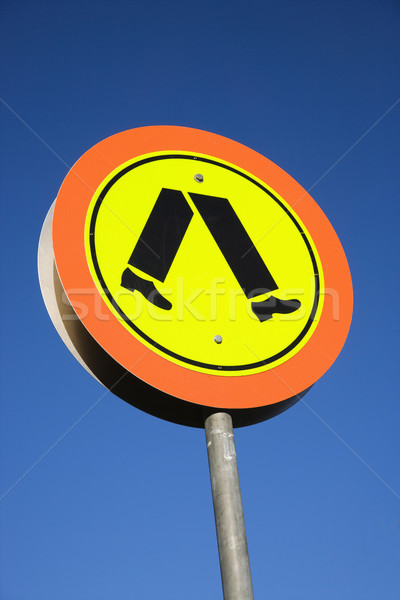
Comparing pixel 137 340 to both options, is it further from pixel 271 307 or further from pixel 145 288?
pixel 271 307

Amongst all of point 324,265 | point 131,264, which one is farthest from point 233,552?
point 324,265

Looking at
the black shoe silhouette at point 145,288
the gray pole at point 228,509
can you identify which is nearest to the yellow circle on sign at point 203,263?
the black shoe silhouette at point 145,288

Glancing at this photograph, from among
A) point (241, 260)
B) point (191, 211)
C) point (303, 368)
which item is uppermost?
point (191, 211)

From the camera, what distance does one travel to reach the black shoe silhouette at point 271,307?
1.98 meters

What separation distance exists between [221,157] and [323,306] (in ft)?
2.22

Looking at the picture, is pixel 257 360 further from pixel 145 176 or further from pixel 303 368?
pixel 145 176

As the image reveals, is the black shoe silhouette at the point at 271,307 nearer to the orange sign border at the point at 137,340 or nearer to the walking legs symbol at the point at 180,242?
the walking legs symbol at the point at 180,242

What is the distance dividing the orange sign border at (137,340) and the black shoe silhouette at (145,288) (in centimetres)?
12

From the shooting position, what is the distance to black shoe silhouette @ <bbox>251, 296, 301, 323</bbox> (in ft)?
6.48

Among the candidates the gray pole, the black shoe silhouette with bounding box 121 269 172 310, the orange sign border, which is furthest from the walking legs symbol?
the gray pole

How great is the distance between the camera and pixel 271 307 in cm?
200

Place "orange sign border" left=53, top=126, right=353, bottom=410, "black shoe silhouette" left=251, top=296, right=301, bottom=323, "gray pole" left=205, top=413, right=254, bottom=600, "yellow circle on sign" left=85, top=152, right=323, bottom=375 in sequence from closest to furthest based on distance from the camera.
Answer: "gray pole" left=205, top=413, right=254, bottom=600, "orange sign border" left=53, top=126, right=353, bottom=410, "yellow circle on sign" left=85, top=152, right=323, bottom=375, "black shoe silhouette" left=251, top=296, right=301, bottom=323

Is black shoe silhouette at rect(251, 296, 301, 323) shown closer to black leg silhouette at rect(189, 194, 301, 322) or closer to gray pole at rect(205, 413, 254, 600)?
black leg silhouette at rect(189, 194, 301, 322)

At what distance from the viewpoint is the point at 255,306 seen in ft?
6.53
